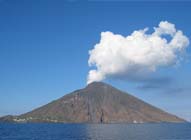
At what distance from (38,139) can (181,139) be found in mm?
48511

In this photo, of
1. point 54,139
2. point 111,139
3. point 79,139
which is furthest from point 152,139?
point 54,139

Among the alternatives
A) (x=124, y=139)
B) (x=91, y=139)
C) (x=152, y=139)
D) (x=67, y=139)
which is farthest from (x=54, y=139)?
(x=152, y=139)

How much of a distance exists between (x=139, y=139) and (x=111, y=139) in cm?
942

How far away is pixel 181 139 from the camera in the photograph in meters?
130

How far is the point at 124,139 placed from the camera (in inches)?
5069

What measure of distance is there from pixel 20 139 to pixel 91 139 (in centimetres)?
2491

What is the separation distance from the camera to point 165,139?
429 ft

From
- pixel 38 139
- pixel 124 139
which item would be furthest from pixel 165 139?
pixel 38 139

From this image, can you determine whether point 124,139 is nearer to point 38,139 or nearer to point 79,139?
point 79,139

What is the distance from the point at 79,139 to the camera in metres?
132

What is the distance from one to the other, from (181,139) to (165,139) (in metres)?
5.34

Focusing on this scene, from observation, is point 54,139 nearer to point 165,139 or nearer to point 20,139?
point 20,139

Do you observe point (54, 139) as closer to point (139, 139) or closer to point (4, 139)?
point (4, 139)

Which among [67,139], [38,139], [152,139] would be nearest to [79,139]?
[67,139]
